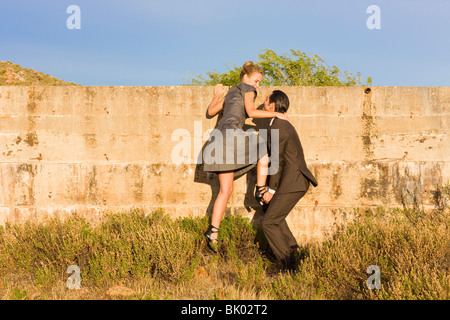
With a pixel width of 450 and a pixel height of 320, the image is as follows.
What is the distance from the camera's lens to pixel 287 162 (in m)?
4.59

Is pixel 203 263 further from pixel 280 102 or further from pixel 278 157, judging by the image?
pixel 280 102

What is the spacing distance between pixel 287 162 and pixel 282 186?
0.29 meters

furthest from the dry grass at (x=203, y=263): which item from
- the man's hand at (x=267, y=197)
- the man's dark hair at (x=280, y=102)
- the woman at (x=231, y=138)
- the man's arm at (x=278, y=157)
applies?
the man's dark hair at (x=280, y=102)

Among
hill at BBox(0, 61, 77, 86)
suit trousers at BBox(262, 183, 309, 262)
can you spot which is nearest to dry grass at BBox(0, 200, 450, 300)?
suit trousers at BBox(262, 183, 309, 262)

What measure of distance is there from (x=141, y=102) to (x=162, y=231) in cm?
208

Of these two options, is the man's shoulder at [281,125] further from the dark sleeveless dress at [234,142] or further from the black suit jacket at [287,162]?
the dark sleeveless dress at [234,142]

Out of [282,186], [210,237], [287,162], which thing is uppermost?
[287,162]

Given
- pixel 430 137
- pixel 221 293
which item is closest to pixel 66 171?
pixel 221 293

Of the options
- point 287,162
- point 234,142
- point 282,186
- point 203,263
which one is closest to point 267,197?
point 282,186

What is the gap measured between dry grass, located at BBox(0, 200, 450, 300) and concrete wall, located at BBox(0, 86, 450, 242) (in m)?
0.45

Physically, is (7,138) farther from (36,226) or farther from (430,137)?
(430,137)

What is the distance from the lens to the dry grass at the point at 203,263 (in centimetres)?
391

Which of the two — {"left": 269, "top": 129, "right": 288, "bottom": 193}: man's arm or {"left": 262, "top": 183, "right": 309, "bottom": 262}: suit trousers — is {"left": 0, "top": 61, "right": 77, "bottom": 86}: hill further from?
{"left": 262, "top": 183, "right": 309, "bottom": 262}: suit trousers

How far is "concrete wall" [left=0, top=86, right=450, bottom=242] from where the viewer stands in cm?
571
